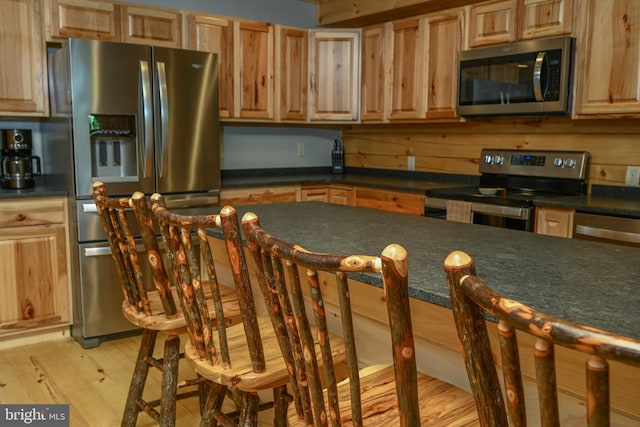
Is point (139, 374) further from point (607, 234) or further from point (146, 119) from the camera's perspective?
point (607, 234)

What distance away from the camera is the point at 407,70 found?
4.15 m

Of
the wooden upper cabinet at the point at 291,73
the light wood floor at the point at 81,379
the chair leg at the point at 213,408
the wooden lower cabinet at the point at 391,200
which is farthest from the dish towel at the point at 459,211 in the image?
the chair leg at the point at 213,408

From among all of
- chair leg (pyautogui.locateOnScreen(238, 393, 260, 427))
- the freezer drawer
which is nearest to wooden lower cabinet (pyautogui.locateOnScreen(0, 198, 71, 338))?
the freezer drawer

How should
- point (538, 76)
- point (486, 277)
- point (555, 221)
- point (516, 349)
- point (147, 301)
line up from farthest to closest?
point (538, 76) → point (555, 221) → point (147, 301) → point (486, 277) → point (516, 349)

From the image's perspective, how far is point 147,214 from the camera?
1.52m

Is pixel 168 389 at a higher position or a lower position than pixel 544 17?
lower

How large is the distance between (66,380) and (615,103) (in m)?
3.22

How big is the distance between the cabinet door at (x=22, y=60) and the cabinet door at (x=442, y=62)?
2.52 metres

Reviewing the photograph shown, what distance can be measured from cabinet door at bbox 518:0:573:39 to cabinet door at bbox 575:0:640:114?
0.11 meters

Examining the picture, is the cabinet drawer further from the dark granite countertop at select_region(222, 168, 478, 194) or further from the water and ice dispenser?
the dark granite countertop at select_region(222, 168, 478, 194)

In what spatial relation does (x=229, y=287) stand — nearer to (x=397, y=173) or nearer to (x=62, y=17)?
(x=62, y=17)

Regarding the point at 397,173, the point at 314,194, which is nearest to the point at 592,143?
the point at 397,173

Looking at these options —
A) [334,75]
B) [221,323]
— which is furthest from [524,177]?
[221,323]

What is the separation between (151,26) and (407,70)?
1.82 metres
